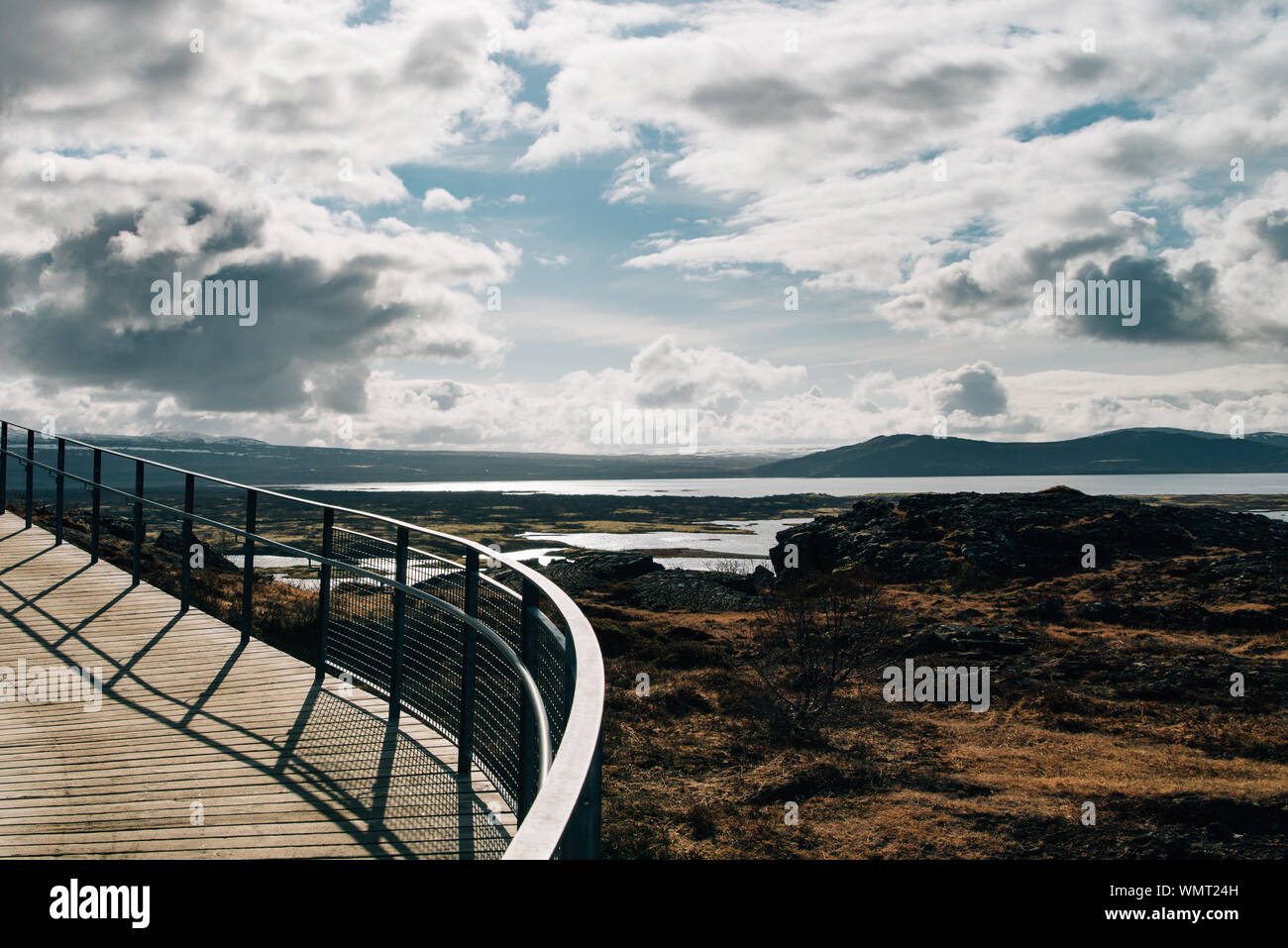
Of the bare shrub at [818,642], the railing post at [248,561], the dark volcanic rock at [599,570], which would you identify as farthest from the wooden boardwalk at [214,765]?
the dark volcanic rock at [599,570]

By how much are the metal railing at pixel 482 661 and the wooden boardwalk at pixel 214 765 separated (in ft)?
0.76

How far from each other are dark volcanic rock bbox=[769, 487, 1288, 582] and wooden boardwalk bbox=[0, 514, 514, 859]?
42.0 meters

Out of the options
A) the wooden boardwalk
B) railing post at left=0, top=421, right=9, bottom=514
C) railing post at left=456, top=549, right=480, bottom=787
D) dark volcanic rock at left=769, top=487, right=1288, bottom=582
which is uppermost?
railing post at left=0, top=421, right=9, bottom=514

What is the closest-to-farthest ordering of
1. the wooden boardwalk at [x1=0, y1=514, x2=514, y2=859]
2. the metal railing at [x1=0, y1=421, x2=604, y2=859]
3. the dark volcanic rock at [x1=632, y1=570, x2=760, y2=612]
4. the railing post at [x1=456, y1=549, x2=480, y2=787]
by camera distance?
the metal railing at [x1=0, y1=421, x2=604, y2=859] < the wooden boardwalk at [x1=0, y1=514, x2=514, y2=859] < the railing post at [x1=456, y1=549, x2=480, y2=787] < the dark volcanic rock at [x1=632, y1=570, x2=760, y2=612]

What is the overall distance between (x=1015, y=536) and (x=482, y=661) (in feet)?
172

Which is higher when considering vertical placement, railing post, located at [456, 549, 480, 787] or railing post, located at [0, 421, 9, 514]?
railing post, located at [0, 421, 9, 514]

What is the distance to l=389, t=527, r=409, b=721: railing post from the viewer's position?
6.16 m

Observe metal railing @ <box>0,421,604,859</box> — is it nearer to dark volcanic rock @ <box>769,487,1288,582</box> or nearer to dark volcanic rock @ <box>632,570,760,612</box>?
dark volcanic rock @ <box>632,570,760,612</box>

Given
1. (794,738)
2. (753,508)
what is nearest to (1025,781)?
(794,738)

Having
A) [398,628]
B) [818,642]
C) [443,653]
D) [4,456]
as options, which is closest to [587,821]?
[443,653]

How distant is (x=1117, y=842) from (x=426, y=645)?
1297cm

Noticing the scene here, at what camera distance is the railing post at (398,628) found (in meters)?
6.16

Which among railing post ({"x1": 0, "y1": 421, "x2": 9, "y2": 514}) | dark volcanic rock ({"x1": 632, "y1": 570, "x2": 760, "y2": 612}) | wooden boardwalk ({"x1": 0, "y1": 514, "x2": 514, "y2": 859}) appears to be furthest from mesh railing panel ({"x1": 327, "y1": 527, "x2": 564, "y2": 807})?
dark volcanic rock ({"x1": 632, "y1": 570, "x2": 760, "y2": 612})

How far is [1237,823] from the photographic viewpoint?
13.9 m
